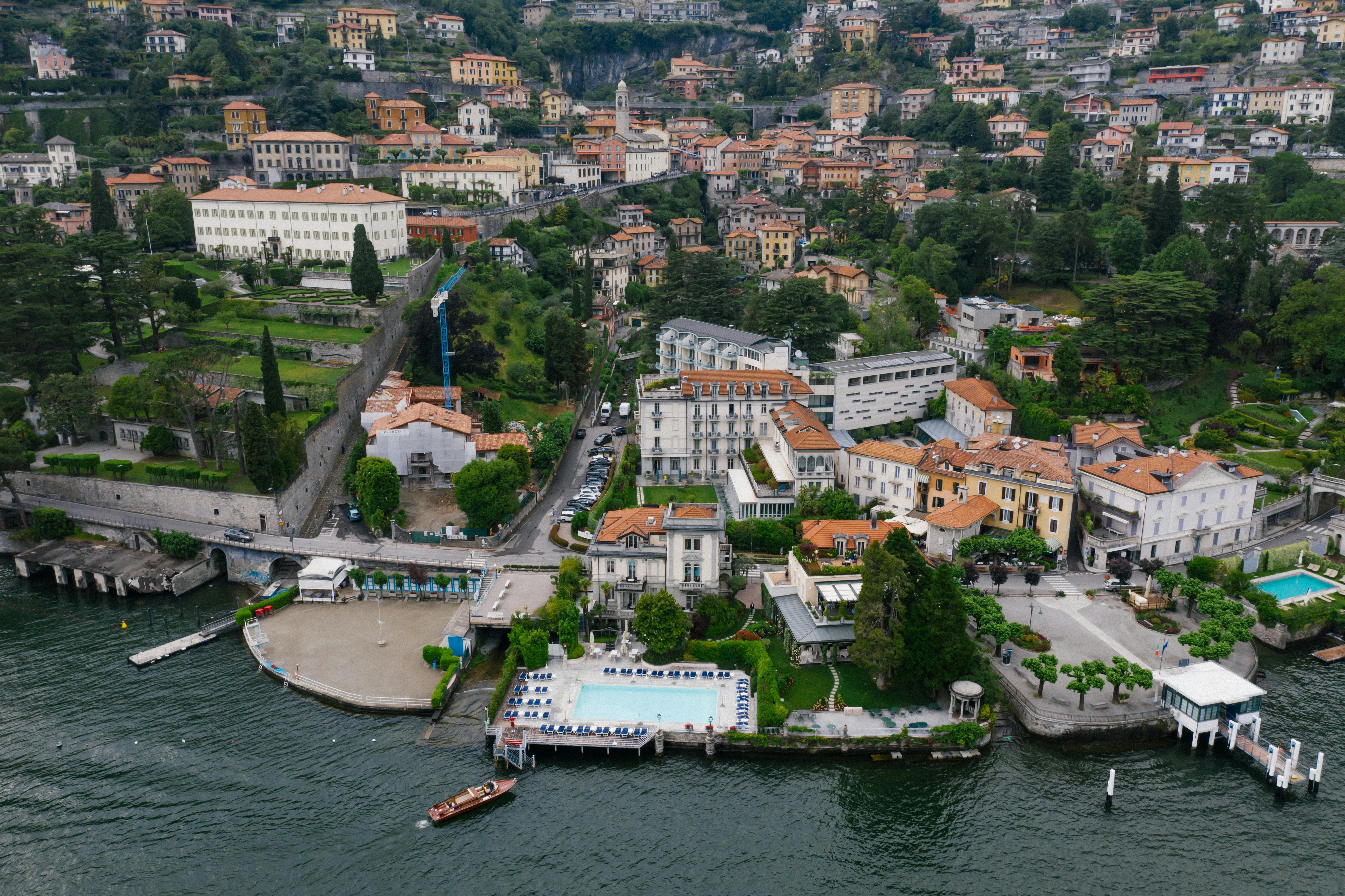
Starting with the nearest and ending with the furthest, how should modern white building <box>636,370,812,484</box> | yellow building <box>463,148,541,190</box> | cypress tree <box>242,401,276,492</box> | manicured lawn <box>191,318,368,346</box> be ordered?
cypress tree <box>242,401,276,492</box> → modern white building <box>636,370,812,484</box> → manicured lawn <box>191,318,368,346</box> → yellow building <box>463,148,541,190</box>

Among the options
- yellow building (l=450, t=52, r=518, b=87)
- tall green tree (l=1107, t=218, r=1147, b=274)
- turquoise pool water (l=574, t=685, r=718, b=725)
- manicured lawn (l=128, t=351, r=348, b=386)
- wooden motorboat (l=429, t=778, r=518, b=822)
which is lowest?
wooden motorboat (l=429, t=778, r=518, b=822)

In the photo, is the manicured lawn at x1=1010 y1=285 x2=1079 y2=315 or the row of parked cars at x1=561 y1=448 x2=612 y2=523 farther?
the manicured lawn at x1=1010 y1=285 x2=1079 y2=315

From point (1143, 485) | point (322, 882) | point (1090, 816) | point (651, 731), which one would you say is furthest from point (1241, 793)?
point (322, 882)

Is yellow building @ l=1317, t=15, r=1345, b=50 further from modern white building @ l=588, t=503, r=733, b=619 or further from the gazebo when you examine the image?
the gazebo

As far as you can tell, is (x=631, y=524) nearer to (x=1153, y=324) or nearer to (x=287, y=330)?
(x=287, y=330)

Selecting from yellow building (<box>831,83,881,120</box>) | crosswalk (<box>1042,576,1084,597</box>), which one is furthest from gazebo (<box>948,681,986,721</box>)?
yellow building (<box>831,83,881,120</box>)

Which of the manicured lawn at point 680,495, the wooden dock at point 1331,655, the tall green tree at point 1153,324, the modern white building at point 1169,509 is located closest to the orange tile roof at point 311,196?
the manicured lawn at point 680,495

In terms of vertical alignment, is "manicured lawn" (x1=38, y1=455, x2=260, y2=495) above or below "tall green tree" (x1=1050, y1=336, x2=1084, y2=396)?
below
